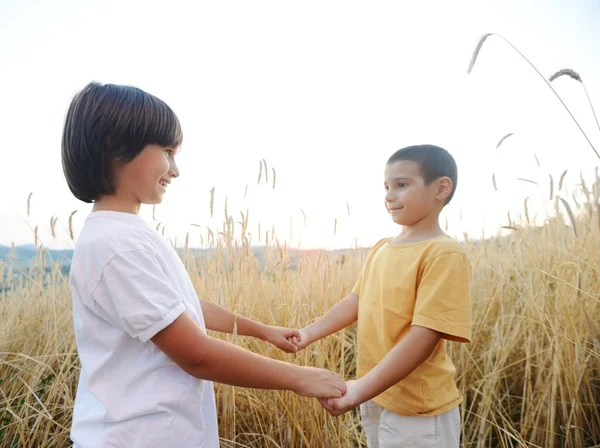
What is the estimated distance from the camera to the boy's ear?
4.38 ft

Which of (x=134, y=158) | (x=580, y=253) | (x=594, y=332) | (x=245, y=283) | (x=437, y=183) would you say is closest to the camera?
(x=134, y=158)

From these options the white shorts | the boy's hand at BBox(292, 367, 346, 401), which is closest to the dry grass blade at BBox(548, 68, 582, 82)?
the white shorts

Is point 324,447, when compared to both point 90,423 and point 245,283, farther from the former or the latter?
point 90,423

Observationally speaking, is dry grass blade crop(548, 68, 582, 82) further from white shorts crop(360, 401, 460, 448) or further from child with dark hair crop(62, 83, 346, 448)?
child with dark hair crop(62, 83, 346, 448)

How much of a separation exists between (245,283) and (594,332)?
62.5 inches

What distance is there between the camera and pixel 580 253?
2371 millimetres

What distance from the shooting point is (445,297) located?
3.80ft

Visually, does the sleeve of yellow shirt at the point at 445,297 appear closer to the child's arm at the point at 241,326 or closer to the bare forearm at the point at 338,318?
the bare forearm at the point at 338,318

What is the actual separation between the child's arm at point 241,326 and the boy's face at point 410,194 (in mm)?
601

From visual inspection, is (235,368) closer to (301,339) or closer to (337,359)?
(301,339)

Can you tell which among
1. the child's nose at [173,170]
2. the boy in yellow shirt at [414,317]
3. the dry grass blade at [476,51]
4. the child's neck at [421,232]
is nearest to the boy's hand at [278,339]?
the boy in yellow shirt at [414,317]

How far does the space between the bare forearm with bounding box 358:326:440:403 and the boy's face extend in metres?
0.33

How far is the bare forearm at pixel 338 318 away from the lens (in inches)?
61.2

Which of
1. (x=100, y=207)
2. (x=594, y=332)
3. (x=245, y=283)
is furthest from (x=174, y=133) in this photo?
(x=594, y=332)
